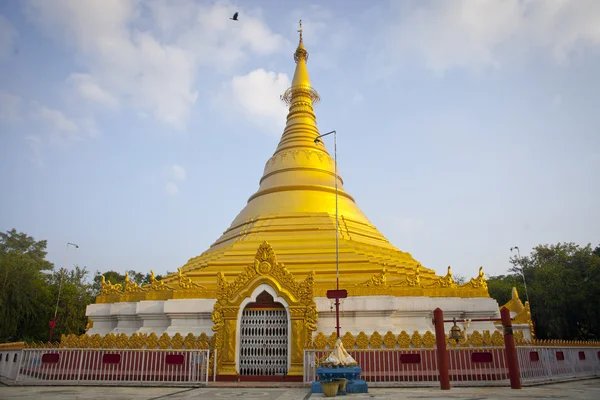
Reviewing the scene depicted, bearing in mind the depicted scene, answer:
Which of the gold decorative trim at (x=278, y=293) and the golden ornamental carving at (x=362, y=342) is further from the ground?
the gold decorative trim at (x=278, y=293)

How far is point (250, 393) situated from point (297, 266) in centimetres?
732

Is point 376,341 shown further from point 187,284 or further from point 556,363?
point 187,284

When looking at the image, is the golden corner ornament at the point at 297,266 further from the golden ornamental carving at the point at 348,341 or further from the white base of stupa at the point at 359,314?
the white base of stupa at the point at 359,314

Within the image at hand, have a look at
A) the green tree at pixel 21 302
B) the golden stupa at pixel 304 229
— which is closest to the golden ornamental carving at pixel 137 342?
the golden stupa at pixel 304 229

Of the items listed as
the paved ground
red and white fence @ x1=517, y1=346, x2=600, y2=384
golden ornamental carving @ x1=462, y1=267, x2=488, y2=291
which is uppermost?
golden ornamental carving @ x1=462, y1=267, x2=488, y2=291

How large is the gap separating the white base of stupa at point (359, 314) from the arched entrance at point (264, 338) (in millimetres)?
1624

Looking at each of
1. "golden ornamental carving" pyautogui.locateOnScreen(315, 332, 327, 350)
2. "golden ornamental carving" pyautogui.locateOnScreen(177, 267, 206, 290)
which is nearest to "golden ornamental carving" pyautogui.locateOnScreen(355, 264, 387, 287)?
"golden ornamental carving" pyautogui.locateOnScreen(315, 332, 327, 350)

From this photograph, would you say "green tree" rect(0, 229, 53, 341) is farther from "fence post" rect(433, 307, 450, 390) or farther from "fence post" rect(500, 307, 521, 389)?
"fence post" rect(500, 307, 521, 389)

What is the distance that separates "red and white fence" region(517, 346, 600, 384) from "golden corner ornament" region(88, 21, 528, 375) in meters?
1.13

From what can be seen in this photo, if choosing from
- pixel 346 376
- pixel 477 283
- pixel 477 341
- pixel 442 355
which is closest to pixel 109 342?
pixel 346 376

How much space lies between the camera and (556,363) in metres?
14.2

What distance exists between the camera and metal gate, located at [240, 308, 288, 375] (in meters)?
14.0

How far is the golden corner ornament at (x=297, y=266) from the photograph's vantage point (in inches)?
554

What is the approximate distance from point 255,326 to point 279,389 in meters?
3.38
